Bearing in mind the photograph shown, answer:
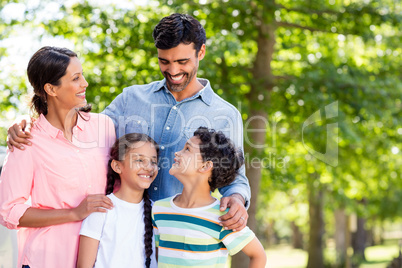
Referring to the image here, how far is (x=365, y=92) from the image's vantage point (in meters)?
8.99

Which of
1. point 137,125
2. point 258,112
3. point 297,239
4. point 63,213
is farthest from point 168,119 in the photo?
point 297,239

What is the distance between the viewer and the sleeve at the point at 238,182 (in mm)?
2875

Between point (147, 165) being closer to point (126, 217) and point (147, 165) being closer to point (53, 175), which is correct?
point (126, 217)

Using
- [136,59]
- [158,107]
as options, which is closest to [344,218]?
[136,59]

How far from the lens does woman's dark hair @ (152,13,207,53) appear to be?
3.03 m

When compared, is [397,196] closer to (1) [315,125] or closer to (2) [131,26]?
(1) [315,125]

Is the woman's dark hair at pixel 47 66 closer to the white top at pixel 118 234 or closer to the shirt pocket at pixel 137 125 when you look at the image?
the shirt pocket at pixel 137 125

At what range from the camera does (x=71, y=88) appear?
2732 millimetres

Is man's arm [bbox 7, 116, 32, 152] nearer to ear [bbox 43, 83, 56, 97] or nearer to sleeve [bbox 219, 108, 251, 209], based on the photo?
ear [bbox 43, 83, 56, 97]

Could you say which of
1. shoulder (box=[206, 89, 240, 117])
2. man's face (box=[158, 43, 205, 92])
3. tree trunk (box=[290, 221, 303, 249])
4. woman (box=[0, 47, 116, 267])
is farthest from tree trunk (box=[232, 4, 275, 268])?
tree trunk (box=[290, 221, 303, 249])

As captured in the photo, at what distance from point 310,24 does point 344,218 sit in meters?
12.1

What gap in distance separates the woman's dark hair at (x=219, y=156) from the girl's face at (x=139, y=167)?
1.00ft

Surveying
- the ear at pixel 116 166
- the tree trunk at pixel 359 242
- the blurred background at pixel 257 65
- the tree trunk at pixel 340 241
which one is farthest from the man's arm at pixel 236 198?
the tree trunk at pixel 359 242

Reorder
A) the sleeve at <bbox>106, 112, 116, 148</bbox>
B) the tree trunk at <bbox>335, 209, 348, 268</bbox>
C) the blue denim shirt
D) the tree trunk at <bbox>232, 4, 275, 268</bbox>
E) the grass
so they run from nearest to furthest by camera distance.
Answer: the sleeve at <bbox>106, 112, 116, 148</bbox>
the blue denim shirt
the tree trunk at <bbox>232, 4, 275, 268</bbox>
the tree trunk at <bbox>335, 209, 348, 268</bbox>
the grass
